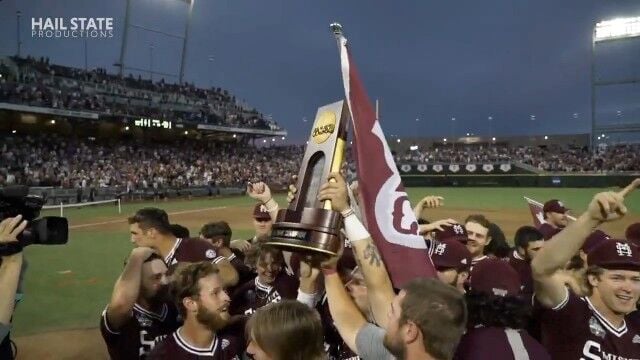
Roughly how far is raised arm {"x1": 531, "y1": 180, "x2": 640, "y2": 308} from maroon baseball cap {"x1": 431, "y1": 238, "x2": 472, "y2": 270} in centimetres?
75

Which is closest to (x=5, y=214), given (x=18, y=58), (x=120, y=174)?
(x=120, y=174)

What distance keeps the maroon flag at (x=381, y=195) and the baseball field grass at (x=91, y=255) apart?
689cm

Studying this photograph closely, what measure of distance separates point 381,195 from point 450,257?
4.41 feet

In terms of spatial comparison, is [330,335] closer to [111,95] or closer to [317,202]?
[317,202]

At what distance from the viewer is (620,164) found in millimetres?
48562

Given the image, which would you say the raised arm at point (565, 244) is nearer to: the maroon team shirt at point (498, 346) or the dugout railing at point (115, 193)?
the maroon team shirt at point (498, 346)

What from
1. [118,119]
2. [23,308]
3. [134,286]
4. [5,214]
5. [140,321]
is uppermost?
[118,119]

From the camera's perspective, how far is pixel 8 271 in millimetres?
2963

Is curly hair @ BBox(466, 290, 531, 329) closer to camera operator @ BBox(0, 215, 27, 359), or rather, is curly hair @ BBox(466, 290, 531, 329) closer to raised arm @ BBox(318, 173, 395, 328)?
raised arm @ BBox(318, 173, 395, 328)

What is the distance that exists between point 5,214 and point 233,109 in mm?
53676

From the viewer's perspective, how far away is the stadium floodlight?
47.6 metres

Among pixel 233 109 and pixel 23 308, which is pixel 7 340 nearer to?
pixel 23 308

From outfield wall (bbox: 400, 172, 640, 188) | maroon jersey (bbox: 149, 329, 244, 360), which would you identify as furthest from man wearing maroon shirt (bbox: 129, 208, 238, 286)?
outfield wall (bbox: 400, 172, 640, 188)

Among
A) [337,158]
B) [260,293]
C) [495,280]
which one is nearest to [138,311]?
[260,293]
